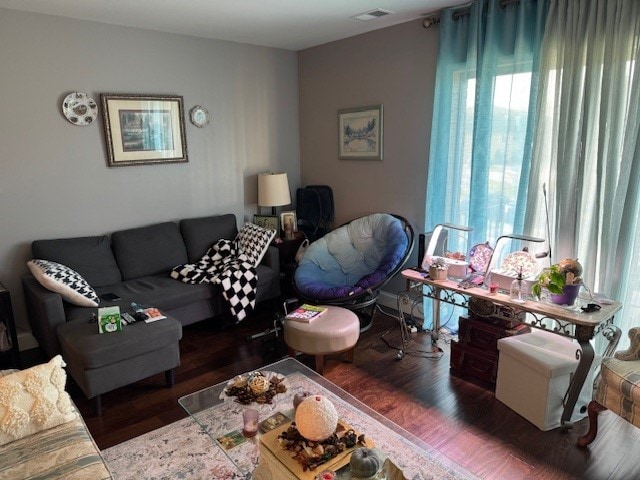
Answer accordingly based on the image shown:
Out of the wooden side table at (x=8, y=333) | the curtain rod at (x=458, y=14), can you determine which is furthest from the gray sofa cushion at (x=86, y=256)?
the curtain rod at (x=458, y=14)

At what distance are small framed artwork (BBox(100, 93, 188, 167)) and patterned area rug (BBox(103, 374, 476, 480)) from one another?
2227mm

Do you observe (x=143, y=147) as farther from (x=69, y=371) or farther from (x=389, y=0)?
(x=389, y=0)

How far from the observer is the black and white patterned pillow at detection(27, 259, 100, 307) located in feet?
9.24

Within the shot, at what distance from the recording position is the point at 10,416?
67.7 inches

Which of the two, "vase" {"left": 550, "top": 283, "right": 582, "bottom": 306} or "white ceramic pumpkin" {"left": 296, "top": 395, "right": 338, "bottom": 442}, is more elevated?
"vase" {"left": 550, "top": 283, "right": 582, "bottom": 306}

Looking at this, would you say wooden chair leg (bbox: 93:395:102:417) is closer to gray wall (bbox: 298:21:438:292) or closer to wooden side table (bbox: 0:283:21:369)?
wooden side table (bbox: 0:283:21:369)

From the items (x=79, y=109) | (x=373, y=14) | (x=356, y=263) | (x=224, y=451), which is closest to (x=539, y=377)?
(x=224, y=451)

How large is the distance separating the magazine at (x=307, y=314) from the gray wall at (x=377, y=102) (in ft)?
3.76

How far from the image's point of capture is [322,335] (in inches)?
109

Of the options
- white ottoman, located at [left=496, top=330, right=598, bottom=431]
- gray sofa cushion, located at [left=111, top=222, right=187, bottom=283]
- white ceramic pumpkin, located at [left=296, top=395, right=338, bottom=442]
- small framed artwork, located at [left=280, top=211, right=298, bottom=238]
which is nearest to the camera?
white ceramic pumpkin, located at [left=296, top=395, right=338, bottom=442]

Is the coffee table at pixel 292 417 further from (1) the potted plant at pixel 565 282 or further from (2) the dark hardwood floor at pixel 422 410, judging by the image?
(1) the potted plant at pixel 565 282

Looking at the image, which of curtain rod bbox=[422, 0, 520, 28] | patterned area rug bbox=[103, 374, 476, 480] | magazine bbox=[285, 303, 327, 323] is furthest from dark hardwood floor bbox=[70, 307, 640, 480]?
curtain rod bbox=[422, 0, 520, 28]

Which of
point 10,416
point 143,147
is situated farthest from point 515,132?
point 10,416

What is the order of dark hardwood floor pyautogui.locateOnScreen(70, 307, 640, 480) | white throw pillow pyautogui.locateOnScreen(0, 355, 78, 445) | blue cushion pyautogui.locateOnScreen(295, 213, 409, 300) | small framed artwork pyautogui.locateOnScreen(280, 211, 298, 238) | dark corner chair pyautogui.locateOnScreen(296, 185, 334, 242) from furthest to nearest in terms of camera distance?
dark corner chair pyautogui.locateOnScreen(296, 185, 334, 242)
small framed artwork pyautogui.locateOnScreen(280, 211, 298, 238)
blue cushion pyautogui.locateOnScreen(295, 213, 409, 300)
dark hardwood floor pyautogui.locateOnScreen(70, 307, 640, 480)
white throw pillow pyautogui.locateOnScreen(0, 355, 78, 445)
